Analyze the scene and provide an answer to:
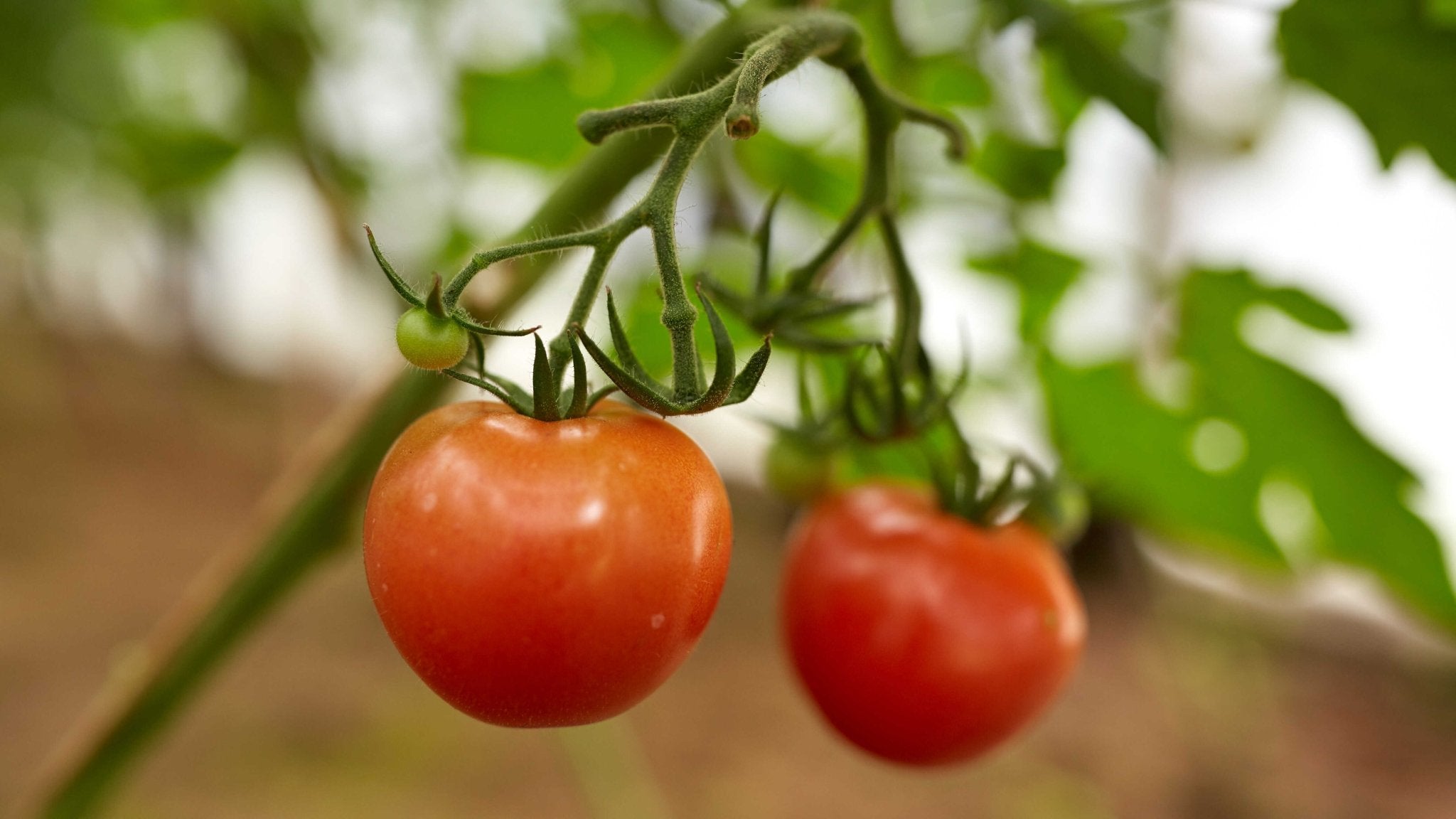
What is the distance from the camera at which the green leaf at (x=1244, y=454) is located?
0.75 metres

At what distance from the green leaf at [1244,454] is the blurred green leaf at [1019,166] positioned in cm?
14

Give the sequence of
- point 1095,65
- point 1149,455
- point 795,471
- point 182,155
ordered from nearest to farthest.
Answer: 1. point 1095,65
2. point 795,471
3. point 1149,455
4. point 182,155

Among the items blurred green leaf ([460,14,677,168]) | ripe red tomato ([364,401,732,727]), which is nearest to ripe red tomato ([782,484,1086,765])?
ripe red tomato ([364,401,732,727])

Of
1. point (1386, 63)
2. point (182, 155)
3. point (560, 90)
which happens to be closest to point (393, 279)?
point (1386, 63)

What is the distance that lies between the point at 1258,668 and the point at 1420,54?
1.88 meters

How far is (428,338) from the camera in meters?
0.28

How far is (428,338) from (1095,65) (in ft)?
1.31

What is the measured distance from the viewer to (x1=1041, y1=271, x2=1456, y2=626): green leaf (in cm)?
75

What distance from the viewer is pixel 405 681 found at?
1903 millimetres

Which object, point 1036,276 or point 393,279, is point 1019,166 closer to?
point 1036,276

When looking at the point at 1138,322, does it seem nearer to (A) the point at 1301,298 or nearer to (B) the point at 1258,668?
(A) the point at 1301,298

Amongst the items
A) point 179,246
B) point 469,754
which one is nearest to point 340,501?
point 469,754

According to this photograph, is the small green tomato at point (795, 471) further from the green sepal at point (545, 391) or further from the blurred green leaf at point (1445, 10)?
the blurred green leaf at point (1445, 10)

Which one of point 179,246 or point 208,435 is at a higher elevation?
point 179,246
